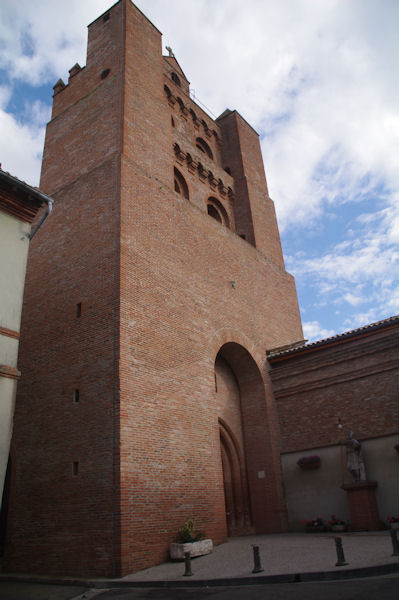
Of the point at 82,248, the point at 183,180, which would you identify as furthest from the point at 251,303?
the point at 82,248

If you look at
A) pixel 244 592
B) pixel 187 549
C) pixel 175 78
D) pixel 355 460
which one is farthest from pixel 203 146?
pixel 244 592

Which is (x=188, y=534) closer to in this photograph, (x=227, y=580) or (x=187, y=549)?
(x=187, y=549)

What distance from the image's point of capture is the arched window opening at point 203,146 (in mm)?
19519

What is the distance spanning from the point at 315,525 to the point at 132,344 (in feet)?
22.7

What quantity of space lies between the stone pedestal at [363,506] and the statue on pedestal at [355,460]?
220mm

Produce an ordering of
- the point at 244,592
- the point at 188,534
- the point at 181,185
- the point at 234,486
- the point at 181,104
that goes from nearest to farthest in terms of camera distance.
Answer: the point at 244,592
the point at 188,534
the point at 234,486
the point at 181,185
the point at 181,104

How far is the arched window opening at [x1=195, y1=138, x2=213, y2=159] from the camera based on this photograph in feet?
64.0

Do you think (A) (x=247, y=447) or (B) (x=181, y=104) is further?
(B) (x=181, y=104)

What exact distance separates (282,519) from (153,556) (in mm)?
5360

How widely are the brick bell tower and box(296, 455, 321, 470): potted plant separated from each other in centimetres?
80

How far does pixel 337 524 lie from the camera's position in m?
11.6

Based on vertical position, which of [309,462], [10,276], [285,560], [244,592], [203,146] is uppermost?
[203,146]

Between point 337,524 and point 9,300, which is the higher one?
point 9,300

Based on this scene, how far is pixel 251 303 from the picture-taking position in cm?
1549
